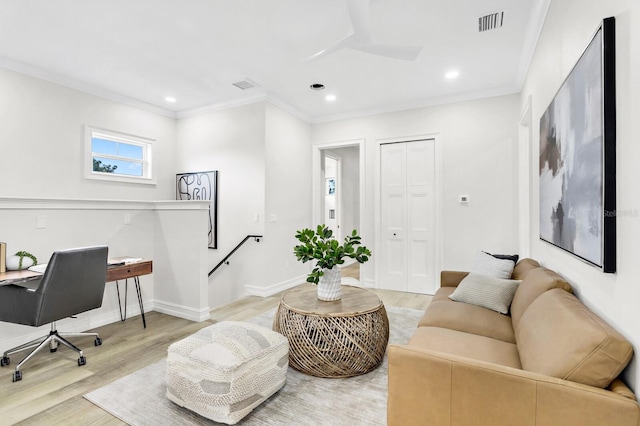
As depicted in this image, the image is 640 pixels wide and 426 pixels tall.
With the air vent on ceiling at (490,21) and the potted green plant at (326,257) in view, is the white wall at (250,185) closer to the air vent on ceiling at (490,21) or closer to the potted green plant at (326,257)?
the potted green plant at (326,257)

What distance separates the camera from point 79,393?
6.90ft

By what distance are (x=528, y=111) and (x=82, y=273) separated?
4.32m

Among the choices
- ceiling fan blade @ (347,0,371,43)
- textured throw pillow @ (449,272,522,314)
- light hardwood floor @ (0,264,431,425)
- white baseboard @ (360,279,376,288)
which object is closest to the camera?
light hardwood floor @ (0,264,431,425)

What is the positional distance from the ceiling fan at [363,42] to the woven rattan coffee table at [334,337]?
77.0 inches

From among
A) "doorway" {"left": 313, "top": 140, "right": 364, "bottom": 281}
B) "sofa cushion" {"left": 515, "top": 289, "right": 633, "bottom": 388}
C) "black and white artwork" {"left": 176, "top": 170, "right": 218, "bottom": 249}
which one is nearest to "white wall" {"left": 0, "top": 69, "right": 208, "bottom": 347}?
"black and white artwork" {"left": 176, "top": 170, "right": 218, "bottom": 249}

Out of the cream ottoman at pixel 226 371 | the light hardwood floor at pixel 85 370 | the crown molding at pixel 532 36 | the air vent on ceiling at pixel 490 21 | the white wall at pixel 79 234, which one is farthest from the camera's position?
the white wall at pixel 79 234

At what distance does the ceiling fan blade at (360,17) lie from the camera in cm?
204

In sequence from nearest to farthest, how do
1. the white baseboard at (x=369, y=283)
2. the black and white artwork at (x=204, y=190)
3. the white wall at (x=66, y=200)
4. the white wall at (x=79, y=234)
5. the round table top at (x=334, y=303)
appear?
the round table top at (x=334, y=303) → the white wall at (x=79, y=234) → the white wall at (x=66, y=200) → the black and white artwork at (x=204, y=190) → the white baseboard at (x=369, y=283)

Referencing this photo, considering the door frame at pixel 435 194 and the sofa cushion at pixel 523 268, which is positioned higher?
the door frame at pixel 435 194

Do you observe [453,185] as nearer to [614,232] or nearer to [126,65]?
[614,232]

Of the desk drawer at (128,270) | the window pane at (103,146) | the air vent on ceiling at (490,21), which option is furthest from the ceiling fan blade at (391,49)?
the window pane at (103,146)

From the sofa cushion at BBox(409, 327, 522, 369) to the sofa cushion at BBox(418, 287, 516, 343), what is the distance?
0.07 meters

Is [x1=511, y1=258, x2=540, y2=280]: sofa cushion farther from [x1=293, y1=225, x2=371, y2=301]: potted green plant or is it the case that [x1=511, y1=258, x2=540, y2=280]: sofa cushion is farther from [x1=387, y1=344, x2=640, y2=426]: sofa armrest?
[x1=387, y1=344, x2=640, y2=426]: sofa armrest

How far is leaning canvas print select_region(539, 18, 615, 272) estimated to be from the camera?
1244 millimetres
